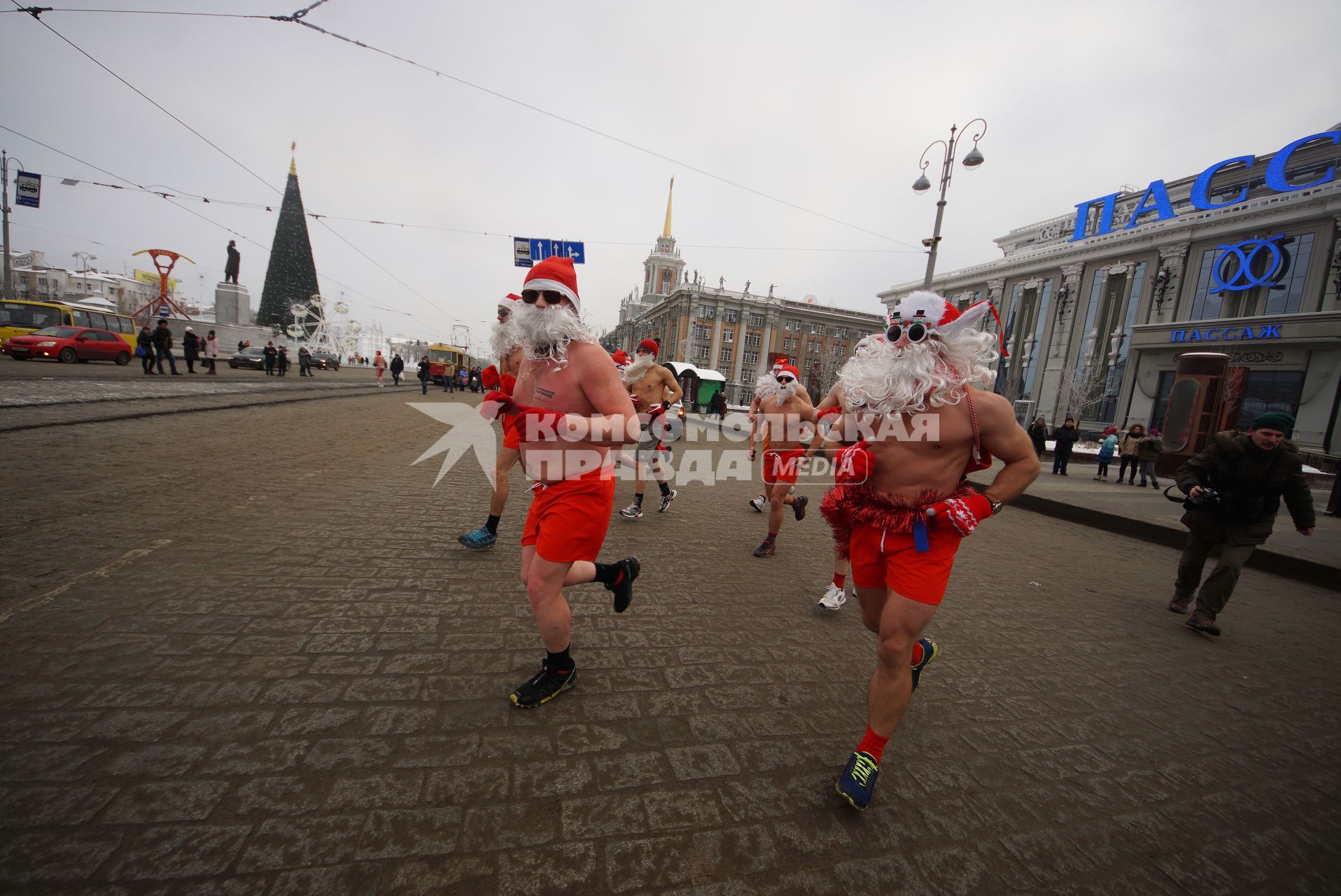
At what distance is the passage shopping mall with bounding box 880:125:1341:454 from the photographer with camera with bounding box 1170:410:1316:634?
20255mm

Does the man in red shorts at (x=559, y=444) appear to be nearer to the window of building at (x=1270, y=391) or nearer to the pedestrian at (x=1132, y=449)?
the pedestrian at (x=1132, y=449)

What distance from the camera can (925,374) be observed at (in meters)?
2.34

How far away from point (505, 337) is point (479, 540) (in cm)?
229

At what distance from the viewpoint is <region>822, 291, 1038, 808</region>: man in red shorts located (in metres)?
2.18

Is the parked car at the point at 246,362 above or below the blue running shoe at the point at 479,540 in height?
above

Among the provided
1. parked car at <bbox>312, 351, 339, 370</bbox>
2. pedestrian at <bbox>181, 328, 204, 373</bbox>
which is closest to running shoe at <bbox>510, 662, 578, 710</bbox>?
pedestrian at <bbox>181, 328, 204, 373</bbox>

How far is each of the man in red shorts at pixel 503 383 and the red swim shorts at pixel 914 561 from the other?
176 cm

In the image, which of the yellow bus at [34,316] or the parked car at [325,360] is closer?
the yellow bus at [34,316]

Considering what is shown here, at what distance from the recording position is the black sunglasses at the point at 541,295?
2.62 metres

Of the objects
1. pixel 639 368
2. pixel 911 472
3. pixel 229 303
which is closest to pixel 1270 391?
pixel 639 368

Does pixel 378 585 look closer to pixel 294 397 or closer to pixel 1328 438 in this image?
pixel 294 397

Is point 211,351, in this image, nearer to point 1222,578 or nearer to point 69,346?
point 69,346

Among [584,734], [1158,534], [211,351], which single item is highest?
[211,351]

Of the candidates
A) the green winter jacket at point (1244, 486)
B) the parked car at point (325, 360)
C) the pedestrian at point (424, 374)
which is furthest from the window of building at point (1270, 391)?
the parked car at point (325, 360)
